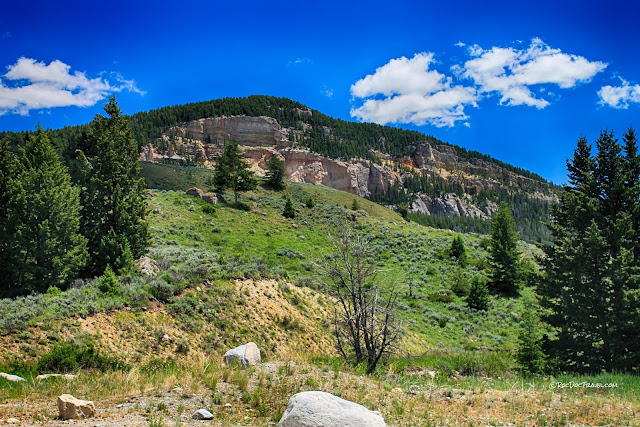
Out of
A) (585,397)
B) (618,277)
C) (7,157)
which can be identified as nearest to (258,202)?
(7,157)

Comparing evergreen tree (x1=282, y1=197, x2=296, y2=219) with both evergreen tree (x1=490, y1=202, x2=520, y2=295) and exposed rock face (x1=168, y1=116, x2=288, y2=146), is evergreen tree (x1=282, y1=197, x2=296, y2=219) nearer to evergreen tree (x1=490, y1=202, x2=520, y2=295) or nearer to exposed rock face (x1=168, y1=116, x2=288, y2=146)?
evergreen tree (x1=490, y1=202, x2=520, y2=295)

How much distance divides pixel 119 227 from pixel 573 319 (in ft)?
74.1

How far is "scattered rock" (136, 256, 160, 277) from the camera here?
19922 millimetres

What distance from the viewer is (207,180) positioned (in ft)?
223

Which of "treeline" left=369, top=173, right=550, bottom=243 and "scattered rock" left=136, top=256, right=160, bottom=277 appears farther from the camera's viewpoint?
"treeline" left=369, top=173, right=550, bottom=243

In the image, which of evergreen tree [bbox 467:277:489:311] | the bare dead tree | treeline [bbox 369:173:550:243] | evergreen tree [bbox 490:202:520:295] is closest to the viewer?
the bare dead tree

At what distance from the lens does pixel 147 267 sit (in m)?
20.6

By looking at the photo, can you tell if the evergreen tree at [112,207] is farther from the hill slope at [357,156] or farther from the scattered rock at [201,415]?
the hill slope at [357,156]

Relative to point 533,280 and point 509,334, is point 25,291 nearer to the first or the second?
point 533,280

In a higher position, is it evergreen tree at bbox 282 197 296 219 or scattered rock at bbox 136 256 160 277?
evergreen tree at bbox 282 197 296 219

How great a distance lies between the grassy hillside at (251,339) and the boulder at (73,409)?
0.27 m

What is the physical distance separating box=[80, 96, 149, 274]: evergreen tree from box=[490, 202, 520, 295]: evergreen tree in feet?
95.8

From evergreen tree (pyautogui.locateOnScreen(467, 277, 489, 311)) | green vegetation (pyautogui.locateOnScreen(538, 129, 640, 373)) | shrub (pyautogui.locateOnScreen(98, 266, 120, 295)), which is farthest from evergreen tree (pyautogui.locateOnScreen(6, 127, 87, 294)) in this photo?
evergreen tree (pyautogui.locateOnScreen(467, 277, 489, 311))

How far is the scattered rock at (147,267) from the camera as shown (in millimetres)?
19922
